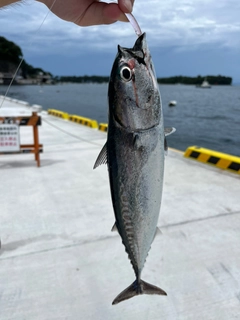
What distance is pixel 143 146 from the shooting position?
4.63 feet

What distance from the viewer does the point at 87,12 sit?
78.5 inches

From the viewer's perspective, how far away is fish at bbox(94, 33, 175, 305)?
4.55 feet

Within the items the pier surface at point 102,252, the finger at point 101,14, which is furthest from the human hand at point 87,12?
the pier surface at point 102,252

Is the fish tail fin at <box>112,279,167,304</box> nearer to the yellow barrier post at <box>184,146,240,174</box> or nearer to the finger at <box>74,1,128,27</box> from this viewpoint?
the finger at <box>74,1,128,27</box>

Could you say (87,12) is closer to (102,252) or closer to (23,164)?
(102,252)

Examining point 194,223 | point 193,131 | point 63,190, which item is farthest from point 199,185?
point 193,131

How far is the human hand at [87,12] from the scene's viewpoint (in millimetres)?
1885

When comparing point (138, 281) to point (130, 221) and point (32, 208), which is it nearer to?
point (130, 221)

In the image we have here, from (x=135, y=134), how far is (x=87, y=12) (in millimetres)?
1058

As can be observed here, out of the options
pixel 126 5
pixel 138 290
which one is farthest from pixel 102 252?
pixel 126 5

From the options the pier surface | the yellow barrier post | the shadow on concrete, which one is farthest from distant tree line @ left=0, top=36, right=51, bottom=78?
the pier surface

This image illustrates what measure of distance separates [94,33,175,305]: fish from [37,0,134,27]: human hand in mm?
597

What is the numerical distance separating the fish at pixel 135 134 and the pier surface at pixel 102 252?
1.35 metres

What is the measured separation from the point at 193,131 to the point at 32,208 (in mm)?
16749
